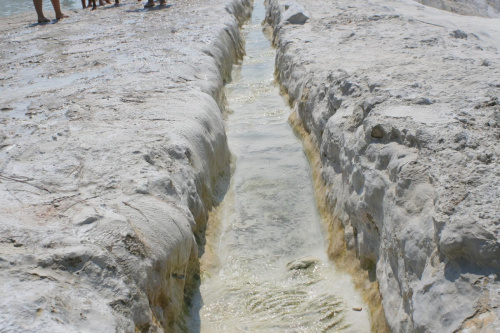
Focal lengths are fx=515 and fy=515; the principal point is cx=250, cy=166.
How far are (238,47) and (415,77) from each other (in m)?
5.19

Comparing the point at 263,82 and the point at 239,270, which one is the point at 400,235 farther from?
the point at 263,82

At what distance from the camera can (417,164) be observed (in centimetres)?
248

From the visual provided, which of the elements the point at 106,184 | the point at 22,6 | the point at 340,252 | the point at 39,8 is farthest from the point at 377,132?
the point at 22,6

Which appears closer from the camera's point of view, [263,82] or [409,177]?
[409,177]

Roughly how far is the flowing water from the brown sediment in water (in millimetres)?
49

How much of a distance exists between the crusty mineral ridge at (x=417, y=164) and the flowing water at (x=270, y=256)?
25 centimetres

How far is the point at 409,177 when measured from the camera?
245 cm

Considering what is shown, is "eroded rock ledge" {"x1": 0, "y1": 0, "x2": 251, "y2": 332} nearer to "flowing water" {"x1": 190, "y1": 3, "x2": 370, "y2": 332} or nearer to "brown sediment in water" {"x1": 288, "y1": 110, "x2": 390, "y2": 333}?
"flowing water" {"x1": 190, "y1": 3, "x2": 370, "y2": 332}

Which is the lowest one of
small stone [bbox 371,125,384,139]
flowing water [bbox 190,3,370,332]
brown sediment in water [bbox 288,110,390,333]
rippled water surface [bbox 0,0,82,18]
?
flowing water [bbox 190,3,370,332]

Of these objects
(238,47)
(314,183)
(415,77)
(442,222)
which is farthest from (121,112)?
(238,47)

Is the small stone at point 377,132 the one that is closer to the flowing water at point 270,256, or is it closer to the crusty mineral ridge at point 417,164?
the crusty mineral ridge at point 417,164

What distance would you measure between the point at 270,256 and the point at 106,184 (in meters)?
1.13

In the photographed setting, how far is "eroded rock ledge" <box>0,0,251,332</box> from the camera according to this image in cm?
201

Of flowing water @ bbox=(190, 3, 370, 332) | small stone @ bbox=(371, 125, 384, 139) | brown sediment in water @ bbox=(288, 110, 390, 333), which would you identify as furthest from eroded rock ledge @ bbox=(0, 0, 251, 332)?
small stone @ bbox=(371, 125, 384, 139)
